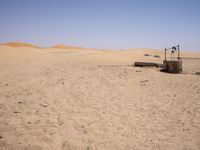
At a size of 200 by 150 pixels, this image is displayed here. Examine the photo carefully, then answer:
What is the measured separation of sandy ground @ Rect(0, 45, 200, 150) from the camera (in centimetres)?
492

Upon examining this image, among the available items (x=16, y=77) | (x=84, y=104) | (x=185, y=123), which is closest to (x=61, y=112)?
(x=84, y=104)

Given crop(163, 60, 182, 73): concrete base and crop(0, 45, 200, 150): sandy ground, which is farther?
crop(163, 60, 182, 73): concrete base

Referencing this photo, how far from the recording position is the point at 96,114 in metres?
6.29

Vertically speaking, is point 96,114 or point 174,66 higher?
point 174,66

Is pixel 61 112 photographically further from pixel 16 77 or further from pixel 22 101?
pixel 16 77

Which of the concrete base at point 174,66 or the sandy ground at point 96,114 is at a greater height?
the concrete base at point 174,66

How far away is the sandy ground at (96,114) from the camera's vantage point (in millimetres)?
4918

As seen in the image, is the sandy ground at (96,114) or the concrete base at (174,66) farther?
the concrete base at (174,66)

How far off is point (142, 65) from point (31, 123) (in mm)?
10555

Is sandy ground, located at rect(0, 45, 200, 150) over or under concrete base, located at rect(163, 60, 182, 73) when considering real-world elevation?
under

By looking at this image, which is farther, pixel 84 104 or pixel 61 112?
pixel 84 104

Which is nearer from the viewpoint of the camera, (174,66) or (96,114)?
(96,114)

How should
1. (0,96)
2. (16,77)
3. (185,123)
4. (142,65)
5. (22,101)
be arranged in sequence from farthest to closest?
(142,65) < (16,77) < (0,96) < (22,101) < (185,123)

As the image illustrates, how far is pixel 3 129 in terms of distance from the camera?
518cm
